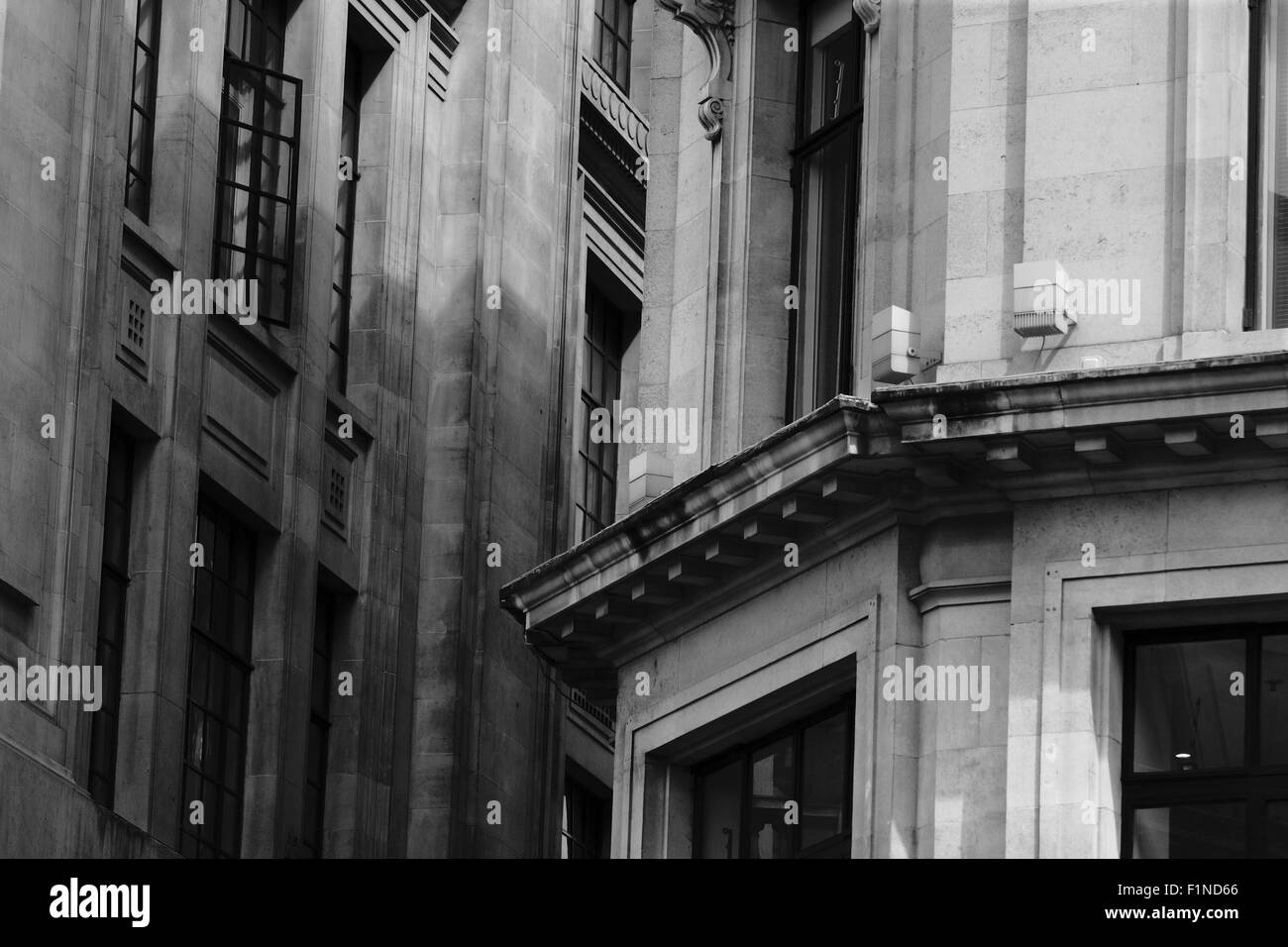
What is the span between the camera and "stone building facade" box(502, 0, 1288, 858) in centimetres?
2684

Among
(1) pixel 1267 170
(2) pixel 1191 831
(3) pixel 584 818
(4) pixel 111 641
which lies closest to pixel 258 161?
(4) pixel 111 641

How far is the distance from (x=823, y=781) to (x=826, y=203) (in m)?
5.65

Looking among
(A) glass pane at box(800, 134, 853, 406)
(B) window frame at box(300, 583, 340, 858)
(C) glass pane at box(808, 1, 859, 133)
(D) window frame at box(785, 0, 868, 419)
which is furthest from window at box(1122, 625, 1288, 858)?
(B) window frame at box(300, 583, 340, 858)

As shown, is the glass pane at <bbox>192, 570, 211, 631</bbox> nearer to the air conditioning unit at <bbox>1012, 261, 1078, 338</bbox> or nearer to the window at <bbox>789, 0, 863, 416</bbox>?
the window at <bbox>789, 0, 863, 416</bbox>

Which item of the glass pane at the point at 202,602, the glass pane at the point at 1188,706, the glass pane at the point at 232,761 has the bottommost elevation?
the glass pane at the point at 1188,706

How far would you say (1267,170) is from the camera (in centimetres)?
2825

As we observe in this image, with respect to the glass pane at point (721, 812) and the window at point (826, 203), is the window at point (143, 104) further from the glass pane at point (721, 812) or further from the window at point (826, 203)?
the glass pane at point (721, 812)

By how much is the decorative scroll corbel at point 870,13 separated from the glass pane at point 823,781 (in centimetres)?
625

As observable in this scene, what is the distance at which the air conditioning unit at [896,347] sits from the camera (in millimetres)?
28859

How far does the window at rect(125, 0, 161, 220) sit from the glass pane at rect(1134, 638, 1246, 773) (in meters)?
17.4

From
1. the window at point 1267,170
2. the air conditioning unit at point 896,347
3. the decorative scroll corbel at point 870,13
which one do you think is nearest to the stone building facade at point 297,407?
the decorative scroll corbel at point 870,13

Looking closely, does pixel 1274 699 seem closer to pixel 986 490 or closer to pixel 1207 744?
pixel 1207 744

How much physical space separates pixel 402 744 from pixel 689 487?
18.5 meters

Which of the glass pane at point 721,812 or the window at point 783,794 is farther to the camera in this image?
the glass pane at point 721,812
